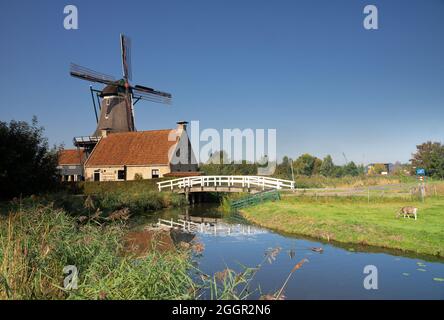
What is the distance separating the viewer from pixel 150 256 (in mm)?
5750

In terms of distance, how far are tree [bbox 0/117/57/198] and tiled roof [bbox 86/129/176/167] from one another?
1500 centimetres

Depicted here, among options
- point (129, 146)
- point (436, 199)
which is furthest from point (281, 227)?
point (129, 146)

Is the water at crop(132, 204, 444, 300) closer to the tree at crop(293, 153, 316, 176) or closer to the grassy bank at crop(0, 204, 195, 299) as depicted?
the grassy bank at crop(0, 204, 195, 299)

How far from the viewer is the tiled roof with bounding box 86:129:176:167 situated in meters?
33.0

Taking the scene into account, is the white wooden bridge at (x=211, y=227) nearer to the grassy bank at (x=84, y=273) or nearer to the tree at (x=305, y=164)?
the grassy bank at (x=84, y=273)

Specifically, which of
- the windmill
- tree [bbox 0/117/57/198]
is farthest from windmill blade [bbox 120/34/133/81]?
tree [bbox 0/117/57/198]

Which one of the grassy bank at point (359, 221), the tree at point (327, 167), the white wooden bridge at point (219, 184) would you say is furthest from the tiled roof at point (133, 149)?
the tree at point (327, 167)

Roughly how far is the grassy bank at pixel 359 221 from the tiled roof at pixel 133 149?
1475 centimetres

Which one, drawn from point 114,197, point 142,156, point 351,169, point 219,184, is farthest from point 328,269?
point 351,169

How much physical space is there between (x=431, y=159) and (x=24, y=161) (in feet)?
121

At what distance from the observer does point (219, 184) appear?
2781cm

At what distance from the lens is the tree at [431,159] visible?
36069 mm

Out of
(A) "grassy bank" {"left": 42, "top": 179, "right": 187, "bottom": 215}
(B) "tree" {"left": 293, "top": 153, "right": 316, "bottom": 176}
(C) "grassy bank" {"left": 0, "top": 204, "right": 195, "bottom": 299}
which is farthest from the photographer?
(B) "tree" {"left": 293, "top": 153, "right": 316, "bottom": 176}
